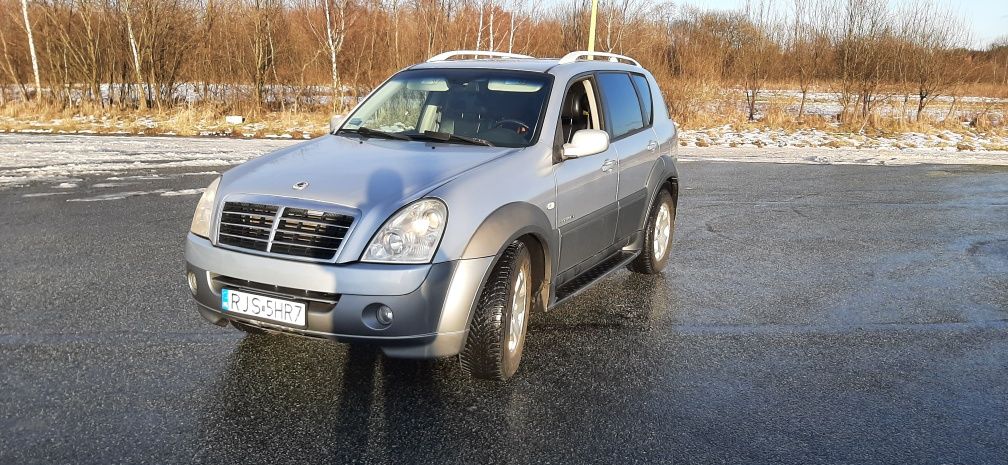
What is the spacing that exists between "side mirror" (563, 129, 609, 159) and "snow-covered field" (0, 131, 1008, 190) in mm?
7259

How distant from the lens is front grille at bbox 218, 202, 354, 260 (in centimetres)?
392

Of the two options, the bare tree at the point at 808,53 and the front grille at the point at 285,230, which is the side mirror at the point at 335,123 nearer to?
the front grille at the point at 285,230

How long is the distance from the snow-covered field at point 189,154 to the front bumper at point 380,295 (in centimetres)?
734

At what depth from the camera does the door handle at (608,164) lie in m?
5.47

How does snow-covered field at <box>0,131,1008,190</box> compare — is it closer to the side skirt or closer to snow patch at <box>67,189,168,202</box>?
snow patch at <box>67,189,168,202</box>

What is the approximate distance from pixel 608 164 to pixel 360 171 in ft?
6.25

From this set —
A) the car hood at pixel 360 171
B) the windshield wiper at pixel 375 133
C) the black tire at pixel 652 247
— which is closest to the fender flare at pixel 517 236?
the car hood at pixel 360 171

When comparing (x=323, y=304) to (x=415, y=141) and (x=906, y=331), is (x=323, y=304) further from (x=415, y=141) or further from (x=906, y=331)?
(x=906, y=331)

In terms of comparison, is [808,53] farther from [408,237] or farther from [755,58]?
[408,237]

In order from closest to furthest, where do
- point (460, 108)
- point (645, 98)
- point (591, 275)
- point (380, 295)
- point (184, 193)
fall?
point (380, 295), point (460, 108), point (591, 275), point (645, 98), point (184, 193)

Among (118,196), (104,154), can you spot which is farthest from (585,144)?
(104,154)

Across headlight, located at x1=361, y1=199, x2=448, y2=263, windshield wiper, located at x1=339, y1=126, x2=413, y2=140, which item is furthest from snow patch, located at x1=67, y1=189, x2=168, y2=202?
headlight, located at x1=361, y1=199, x2=448, y2=263

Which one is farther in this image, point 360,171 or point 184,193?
point 184,193

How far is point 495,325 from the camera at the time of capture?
4.14 meters
